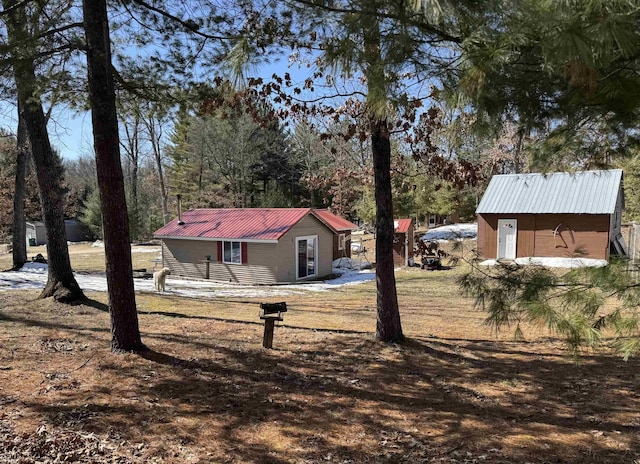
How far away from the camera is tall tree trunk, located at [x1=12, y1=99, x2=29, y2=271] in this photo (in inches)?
607

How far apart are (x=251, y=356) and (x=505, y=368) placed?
11.1 ft

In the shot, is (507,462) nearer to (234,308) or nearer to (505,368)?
(505,368)

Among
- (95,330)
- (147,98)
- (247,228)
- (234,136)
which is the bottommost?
(95,330)

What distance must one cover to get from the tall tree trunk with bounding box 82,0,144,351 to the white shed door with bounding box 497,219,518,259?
18213mm

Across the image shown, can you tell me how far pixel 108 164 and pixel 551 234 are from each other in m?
19.1

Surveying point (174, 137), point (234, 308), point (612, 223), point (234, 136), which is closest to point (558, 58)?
point (234, 308)

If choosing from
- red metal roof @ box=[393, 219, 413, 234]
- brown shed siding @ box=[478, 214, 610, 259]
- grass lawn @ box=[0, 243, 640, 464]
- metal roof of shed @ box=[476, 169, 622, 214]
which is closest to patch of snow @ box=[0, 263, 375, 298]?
red metal roof @ box=[393, 219, 413, 234]

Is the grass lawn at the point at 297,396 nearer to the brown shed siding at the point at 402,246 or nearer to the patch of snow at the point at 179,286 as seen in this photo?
the patch of snow at the point at 179,286

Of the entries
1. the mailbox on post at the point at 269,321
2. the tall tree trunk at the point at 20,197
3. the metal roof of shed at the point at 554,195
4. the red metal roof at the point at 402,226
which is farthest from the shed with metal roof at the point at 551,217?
the tall tree trunk at the point at 20,197

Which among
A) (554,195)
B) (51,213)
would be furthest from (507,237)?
(51,213)

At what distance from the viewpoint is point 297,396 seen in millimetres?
4672

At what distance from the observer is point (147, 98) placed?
7523 millimetres

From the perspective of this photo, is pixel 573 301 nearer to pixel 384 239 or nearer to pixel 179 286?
pixel 384 239

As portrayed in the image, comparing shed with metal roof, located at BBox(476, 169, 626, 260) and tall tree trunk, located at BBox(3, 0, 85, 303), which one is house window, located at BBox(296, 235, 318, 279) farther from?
tall tree trunk, located at BBox(3, 0, 85, 303)
